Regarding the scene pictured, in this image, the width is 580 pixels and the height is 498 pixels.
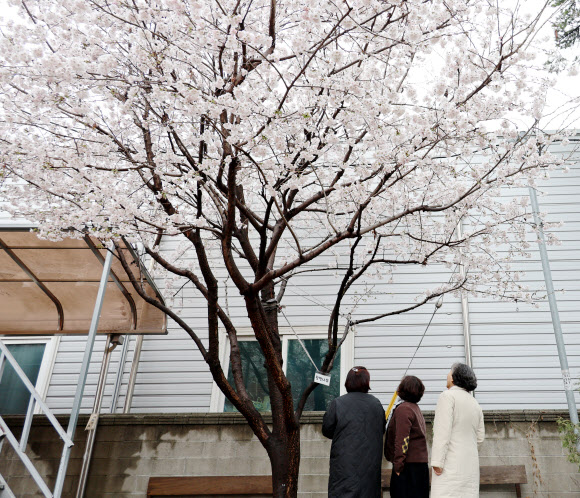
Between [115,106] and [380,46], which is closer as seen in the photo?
[380,46]

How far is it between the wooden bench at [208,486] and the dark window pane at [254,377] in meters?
1.21

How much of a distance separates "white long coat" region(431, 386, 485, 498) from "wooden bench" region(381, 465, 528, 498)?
6.18 ft

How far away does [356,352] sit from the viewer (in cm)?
701

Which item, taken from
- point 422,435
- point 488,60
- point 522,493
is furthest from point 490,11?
point 522,493

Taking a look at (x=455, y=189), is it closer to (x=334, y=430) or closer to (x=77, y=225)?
(x=334, y=430)

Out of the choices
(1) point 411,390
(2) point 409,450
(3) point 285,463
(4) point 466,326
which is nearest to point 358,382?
(1) point 411,390

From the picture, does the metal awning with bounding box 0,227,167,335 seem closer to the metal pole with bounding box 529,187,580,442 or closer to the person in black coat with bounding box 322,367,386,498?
the person in black coat with bounding box 322,367,386,498

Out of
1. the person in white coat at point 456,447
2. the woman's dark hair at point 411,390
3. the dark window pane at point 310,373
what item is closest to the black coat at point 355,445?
the woman's dark hair at point 411,390

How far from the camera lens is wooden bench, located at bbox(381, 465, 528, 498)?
17.3 ft

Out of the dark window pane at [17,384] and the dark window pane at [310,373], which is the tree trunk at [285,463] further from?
the dark window pane at [17,384]

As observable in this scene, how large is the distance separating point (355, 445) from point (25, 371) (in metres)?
5.32

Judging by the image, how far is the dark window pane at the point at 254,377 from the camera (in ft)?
22.3

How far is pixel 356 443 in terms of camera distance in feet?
12.6

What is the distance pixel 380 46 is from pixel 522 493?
4525 mm
